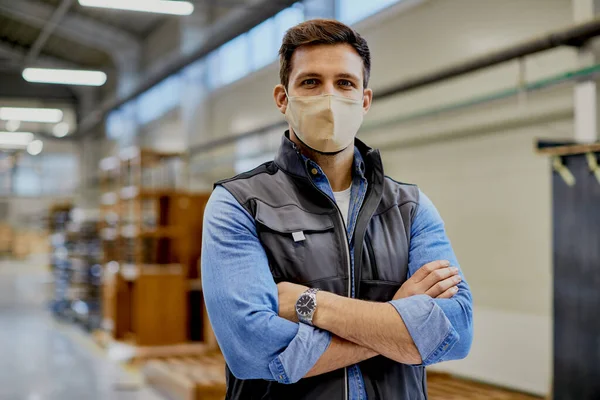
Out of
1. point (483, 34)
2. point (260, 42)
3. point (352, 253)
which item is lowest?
point (352, 253)

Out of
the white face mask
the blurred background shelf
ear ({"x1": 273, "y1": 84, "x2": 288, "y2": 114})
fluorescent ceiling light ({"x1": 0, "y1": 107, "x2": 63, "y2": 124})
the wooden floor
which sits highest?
fluorescent ceiling light ({"x1": 0, "y1": 107, "x2": 63, "y2": 124})

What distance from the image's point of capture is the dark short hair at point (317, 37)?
1.83 meters

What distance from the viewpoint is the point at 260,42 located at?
12.0m

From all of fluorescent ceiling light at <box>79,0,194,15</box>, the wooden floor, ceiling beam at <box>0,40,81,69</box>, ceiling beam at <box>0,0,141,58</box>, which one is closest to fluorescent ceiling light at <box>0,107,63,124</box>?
ceiling beam at <box>0,40,81,69</box>

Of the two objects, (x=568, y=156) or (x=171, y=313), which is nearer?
(x=568, y=156)

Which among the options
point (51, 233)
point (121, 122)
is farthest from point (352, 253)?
point (121, 122)

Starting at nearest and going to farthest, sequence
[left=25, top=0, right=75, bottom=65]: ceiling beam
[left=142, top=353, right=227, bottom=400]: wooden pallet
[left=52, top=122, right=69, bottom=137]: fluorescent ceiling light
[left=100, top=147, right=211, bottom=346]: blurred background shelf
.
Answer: [left=142, top=353, right=227, bottom=400]: wooden pallet, [left=100, top=147, right=211, bottom=346]: blurred background shelf, [left=25, top=0, right=75, bottom=65]: ceiling beam, [left=52, top=122, right=69, bottom=137]: fluorescent ceiling light

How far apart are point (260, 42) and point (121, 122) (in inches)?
365

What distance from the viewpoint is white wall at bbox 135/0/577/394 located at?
5.69 m

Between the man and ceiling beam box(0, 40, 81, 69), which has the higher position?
ceiling beam box(0, 40, 81, 69)

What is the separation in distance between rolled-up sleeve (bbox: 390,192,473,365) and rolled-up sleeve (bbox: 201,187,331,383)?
228 mm

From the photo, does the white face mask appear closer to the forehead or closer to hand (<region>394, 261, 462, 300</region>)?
the forehead

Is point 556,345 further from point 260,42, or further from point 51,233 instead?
point 51,233

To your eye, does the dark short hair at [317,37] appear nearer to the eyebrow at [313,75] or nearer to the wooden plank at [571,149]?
the eyebrow at [313,75]
